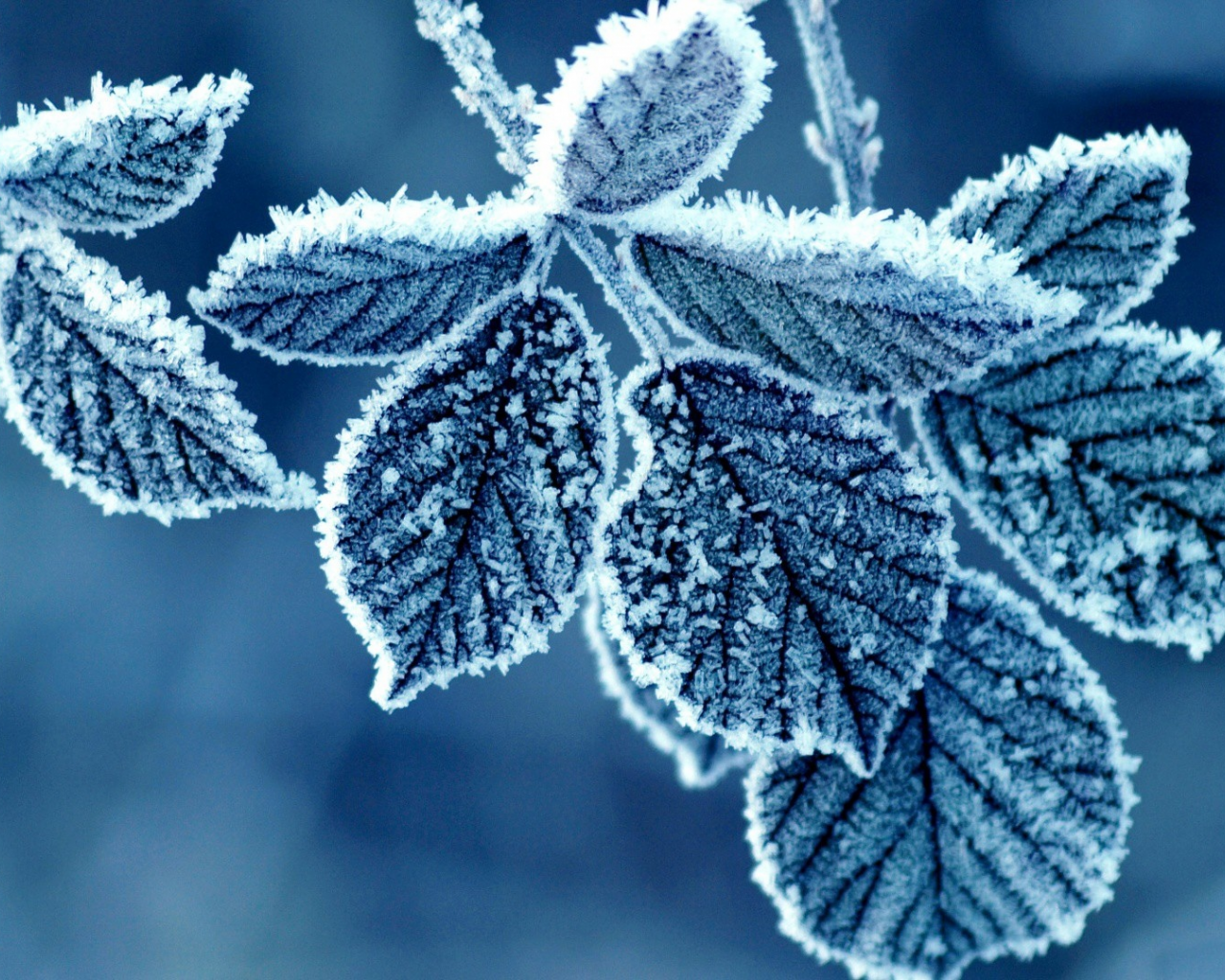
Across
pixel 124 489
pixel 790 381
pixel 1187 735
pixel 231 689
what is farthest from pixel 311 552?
pixel 1187 735

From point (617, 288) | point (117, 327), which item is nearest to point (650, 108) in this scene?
point (617, 288)

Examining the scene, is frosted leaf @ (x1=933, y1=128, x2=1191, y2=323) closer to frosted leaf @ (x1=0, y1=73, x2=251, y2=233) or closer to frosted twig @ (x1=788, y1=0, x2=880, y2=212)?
frosted twig @ (x1=788, y1=0, x2=880, y2=212)

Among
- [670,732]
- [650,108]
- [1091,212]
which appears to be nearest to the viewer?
[650,108]

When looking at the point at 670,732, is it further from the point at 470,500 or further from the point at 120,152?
the point at 120,152

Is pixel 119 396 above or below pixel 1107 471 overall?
below

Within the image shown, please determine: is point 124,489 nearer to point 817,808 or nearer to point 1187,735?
point 817,808

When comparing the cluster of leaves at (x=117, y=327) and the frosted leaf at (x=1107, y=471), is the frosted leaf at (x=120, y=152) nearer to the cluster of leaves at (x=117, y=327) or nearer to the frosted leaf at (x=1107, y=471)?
the cluster of leaves at (x=117, y=327)

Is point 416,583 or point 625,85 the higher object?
point 625,85
